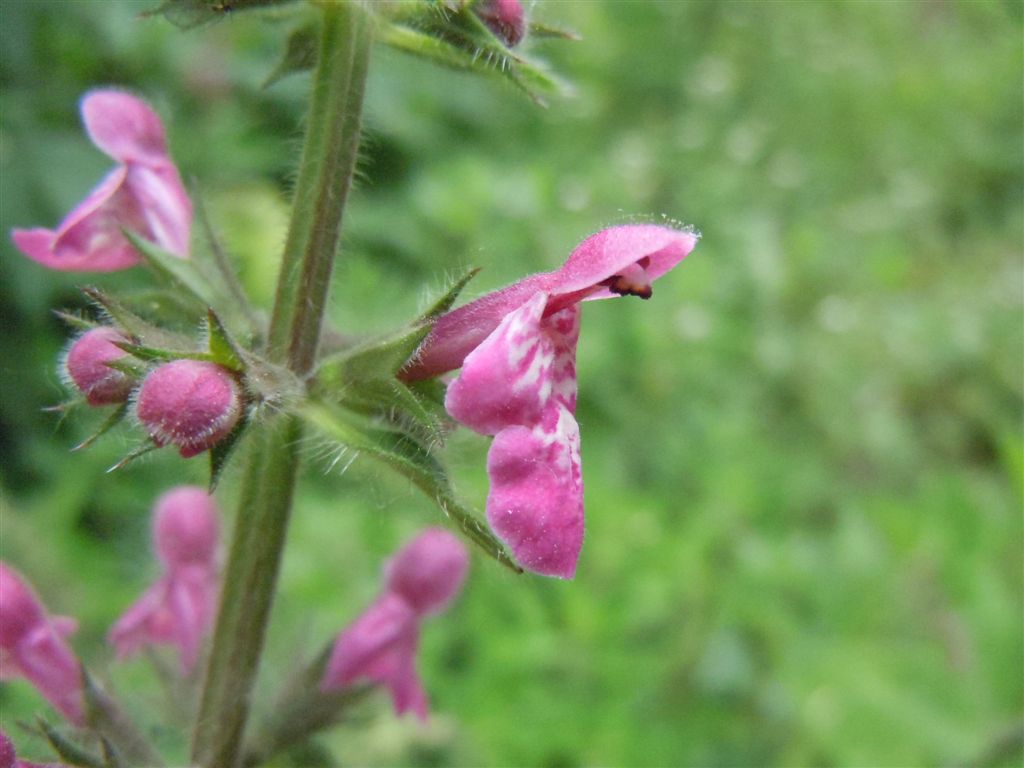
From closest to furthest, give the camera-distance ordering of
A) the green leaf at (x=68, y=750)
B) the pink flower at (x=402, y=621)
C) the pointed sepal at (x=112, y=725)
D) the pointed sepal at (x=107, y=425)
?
the pointed sepal at (x=107, y=425)
the green leaf at (x=68, y=750)
the pointed sepal at (x=112, y=725)
the pink flower at (x=402, y=621)

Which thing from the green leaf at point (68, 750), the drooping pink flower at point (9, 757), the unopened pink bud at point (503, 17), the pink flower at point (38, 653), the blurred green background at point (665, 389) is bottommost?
the blurred green background at point (665, 389)

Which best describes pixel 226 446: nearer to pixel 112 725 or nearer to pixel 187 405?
pixel 187 405

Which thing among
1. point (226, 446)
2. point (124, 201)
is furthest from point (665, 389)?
point (226, 446)

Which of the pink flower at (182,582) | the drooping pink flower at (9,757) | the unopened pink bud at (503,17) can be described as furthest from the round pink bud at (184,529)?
the unopened pink bud at (503,17)

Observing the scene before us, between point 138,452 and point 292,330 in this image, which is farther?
point 292,330

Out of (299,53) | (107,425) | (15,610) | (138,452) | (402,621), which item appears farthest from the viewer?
(402,621)

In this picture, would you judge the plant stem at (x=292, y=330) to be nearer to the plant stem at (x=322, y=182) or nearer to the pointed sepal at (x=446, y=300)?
the plant stem at (x=322, y=182)

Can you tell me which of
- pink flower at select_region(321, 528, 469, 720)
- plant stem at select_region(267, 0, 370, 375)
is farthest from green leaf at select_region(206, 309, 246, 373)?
pink flower at select_region(321, 528, 469, 720)
